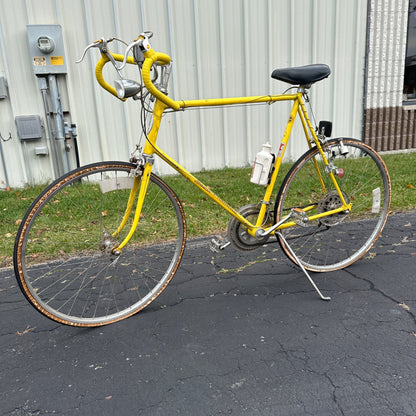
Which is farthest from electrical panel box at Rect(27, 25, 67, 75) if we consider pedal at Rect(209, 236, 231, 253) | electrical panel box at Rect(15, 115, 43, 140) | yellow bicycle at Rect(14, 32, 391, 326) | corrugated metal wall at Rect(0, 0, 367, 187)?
pedal at Rect(209, 236, 231, 253)

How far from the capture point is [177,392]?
1.74 m

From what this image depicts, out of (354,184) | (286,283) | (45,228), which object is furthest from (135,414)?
(354,184)

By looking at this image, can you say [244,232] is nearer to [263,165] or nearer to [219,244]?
[219,244]

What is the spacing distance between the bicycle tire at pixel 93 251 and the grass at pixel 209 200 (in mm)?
319

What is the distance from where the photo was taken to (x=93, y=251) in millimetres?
3227

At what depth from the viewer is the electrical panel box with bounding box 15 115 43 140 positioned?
16.7ft

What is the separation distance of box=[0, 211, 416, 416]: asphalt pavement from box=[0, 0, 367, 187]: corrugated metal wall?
10.5ft

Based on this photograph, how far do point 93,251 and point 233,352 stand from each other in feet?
5.64

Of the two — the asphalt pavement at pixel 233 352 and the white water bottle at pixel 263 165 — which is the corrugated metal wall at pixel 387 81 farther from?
the white water bottle at pixel 263 165

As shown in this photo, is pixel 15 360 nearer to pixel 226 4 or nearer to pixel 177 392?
pixel 177 392

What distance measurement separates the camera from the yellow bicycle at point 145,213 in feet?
6.66

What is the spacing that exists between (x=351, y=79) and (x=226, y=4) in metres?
2.46

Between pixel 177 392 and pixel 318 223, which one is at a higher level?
pixel 318 223

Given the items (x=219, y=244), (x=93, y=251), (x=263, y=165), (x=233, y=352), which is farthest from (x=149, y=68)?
(x=93, y=251)
